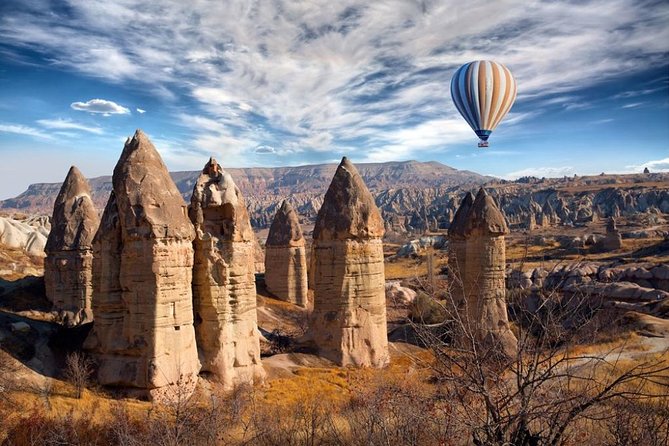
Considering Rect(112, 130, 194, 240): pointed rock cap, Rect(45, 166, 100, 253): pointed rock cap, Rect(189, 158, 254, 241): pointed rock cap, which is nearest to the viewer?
Rect(112, 130, 194, 240): pointed rock cap

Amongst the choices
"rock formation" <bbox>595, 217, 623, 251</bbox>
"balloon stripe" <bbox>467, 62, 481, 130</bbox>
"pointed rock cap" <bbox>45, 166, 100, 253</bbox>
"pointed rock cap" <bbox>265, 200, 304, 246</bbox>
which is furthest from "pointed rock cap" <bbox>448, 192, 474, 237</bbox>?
"rock formation" <bbox>595, 217, 623, 251</bbox>

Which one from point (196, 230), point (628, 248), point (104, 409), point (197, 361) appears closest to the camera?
point (104, 409)

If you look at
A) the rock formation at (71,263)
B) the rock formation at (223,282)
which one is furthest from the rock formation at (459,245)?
the rock formation at (71,263)

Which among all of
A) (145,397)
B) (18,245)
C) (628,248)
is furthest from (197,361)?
(628,248)

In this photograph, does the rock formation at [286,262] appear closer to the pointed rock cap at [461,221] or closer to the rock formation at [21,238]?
the pointed rock cap at [461,221]

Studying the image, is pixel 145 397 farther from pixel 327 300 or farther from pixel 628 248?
pixel 628 248

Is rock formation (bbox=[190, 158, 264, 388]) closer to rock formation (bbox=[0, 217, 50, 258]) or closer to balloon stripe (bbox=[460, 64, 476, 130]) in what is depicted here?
balloon stripe (bbox=[460, 64, 476, 130])

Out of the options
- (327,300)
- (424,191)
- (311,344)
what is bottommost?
(311,344)
